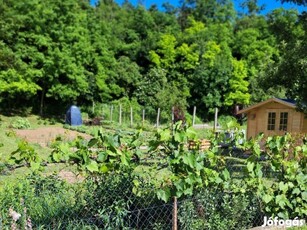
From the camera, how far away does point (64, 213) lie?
3.08 m

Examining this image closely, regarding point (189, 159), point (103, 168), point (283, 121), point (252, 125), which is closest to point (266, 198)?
point (189, 159)

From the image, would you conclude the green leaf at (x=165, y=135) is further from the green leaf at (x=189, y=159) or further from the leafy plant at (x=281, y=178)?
the leafy plant at (x=281, y=178)

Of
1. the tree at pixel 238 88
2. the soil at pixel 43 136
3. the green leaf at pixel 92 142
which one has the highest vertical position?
the tree at pixel 238 88

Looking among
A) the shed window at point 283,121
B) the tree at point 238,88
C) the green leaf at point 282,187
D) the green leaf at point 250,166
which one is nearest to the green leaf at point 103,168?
the green leaf at point 250,166

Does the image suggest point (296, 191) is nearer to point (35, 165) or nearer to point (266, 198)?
point (266, 198)

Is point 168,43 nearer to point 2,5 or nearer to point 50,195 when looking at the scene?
point 2,5

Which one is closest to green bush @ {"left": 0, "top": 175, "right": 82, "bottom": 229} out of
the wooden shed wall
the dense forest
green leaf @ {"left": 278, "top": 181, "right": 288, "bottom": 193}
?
green leaf @ {"left": 278, "top": 181, "right": 288, "bottom": 193}

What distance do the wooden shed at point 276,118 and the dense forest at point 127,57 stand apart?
153 inches

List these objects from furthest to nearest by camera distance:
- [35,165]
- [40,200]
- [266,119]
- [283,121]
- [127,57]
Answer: [127,57], [266,119], [283,121], [40,200], [35,165]

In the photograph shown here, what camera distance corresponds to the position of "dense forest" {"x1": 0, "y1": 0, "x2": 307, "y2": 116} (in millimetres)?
22359

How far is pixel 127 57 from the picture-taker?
92.4 feet

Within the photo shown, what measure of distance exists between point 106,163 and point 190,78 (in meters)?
26.1

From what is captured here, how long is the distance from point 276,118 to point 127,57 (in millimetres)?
16983

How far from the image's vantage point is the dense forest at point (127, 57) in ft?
73.4
